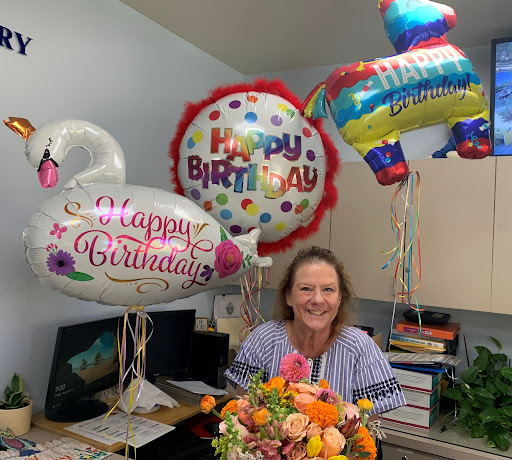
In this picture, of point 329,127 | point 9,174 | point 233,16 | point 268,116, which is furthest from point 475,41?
point 9,174

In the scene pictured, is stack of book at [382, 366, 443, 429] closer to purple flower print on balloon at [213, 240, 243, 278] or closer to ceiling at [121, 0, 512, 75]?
purple flower print on balloon at [213, 240, 243, 278]

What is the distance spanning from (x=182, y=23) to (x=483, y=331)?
226cm

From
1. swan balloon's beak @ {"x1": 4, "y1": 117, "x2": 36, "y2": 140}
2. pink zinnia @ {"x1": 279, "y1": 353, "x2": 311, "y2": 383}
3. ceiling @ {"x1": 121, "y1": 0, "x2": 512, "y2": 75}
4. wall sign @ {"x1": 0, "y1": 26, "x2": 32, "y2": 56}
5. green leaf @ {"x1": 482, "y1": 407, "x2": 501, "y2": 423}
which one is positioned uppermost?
ceiling @ {"x1": 121, "y1": 0, "x2": 512, "y2": 75}

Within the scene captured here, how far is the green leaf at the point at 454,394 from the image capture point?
2.21m

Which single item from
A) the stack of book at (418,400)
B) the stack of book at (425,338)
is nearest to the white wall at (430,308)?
the stack of book at (425,338)

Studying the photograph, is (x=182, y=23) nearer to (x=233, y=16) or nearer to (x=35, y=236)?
(x=233, y=16)

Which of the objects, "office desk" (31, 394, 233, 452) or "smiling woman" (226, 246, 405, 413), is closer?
"smiling woman" (226, 246, 405, 413)

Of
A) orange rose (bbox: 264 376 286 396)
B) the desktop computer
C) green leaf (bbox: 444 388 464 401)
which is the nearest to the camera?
orange rose (bbox: 264 376 286 396)

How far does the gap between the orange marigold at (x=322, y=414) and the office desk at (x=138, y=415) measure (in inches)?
45.6

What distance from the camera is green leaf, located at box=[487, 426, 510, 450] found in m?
2.01

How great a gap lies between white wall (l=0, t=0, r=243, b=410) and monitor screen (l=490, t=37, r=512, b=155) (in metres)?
1.63

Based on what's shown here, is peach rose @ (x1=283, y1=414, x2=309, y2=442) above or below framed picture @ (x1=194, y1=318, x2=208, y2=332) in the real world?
above

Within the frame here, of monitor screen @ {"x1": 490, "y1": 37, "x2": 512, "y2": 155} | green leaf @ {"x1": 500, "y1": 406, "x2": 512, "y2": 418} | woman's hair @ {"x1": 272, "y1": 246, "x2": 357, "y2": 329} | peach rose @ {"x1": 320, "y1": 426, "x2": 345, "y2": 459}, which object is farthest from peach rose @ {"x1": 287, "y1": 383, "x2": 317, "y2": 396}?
monitor screen @ {"x1": 490, "y1": 37, "x2": 512, "y2": 155}

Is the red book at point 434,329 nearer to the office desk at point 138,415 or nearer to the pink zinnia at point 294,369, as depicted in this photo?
the office desk at point 138,415
